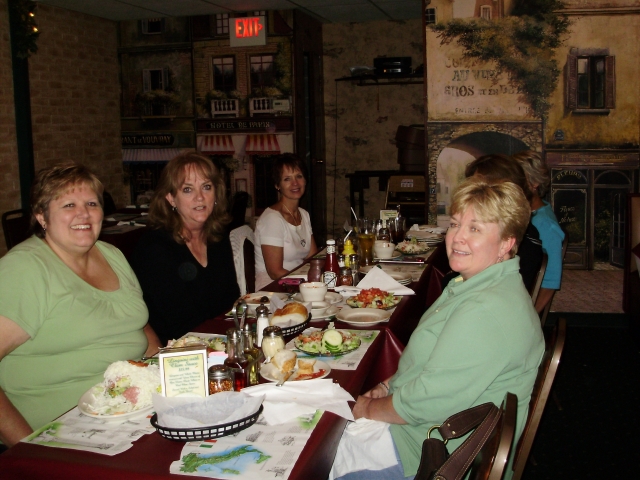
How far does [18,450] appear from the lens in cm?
141

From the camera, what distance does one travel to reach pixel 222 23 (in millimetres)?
7598

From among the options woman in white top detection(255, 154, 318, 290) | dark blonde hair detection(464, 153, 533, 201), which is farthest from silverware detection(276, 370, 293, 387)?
woman in white top detection(255, 154, 318, 290)

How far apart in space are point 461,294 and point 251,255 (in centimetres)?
185

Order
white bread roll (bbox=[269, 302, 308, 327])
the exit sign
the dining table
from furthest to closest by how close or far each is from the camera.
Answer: the exit sign, white bread roll (bbox=[269, 302, 308, 327]), the dining table

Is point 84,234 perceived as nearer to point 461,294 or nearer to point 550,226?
point 461,294

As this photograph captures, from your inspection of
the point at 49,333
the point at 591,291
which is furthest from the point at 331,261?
the point at 591,291

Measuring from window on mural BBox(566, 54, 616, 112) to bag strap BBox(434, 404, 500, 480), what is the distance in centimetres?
522

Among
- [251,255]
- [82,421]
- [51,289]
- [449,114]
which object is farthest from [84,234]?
[449,114]

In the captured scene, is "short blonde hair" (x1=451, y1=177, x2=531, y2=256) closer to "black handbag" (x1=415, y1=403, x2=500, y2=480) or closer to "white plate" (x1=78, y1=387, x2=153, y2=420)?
"black handbag" (x1=415, y1=403, x2=500, y2=480)

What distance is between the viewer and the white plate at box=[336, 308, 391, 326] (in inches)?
91.7

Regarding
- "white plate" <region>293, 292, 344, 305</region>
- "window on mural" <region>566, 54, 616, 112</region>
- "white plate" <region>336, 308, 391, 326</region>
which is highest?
"window on mural" <region>566, 54, 616, 112</region>

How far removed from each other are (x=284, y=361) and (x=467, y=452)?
0.68 metres

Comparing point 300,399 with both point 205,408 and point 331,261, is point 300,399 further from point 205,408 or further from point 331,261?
point 331,261

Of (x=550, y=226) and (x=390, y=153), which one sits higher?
(x=390, y=153)
